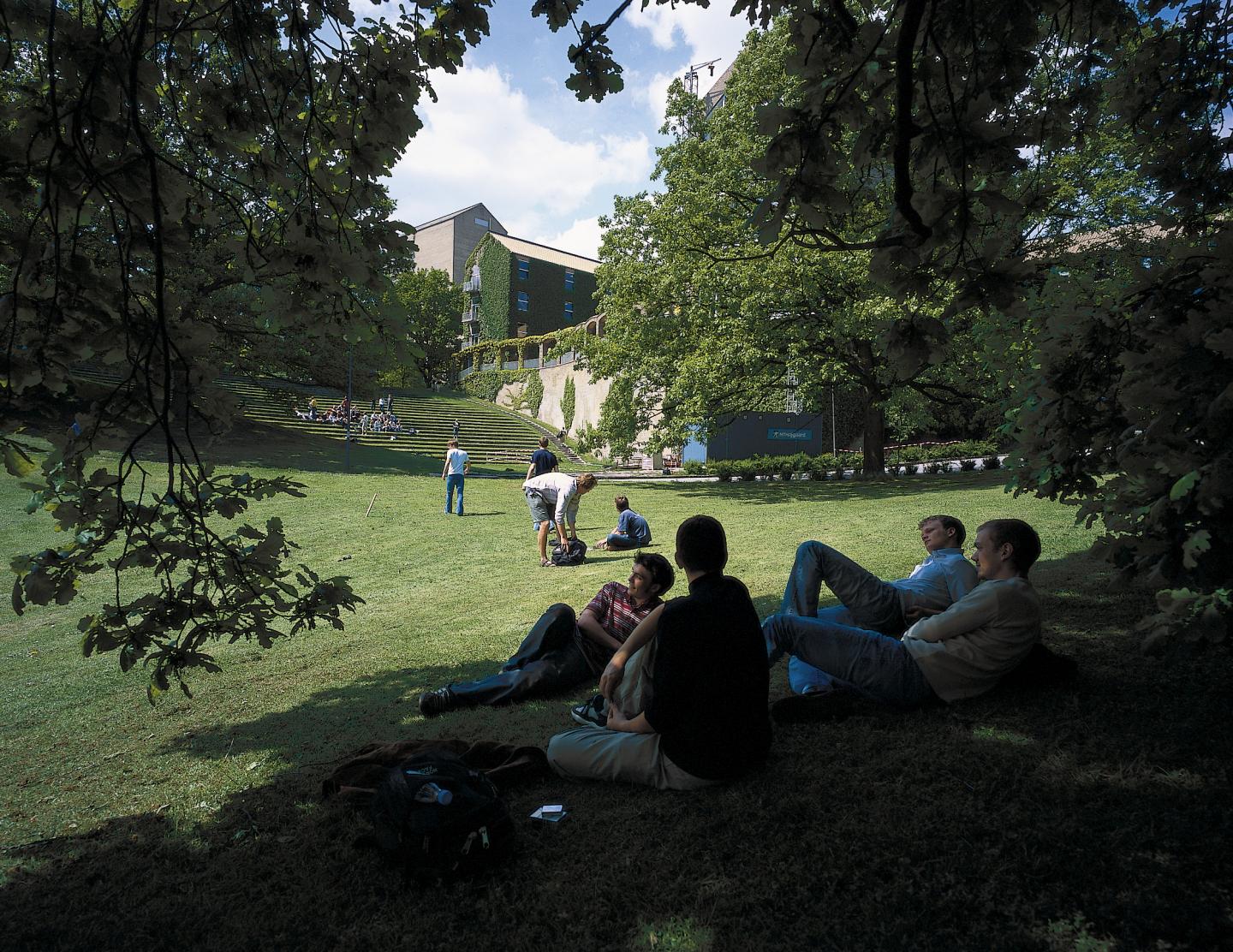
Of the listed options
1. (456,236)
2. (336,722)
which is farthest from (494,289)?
(336,722)

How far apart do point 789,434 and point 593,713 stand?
2668 centimetres

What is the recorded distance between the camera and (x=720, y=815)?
2.96 metres

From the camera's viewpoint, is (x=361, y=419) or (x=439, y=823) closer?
(x=439, y=823)

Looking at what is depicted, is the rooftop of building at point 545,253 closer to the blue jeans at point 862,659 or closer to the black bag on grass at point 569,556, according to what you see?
the black bag on grass at point 569,556

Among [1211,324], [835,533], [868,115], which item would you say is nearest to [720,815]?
[1211,324]

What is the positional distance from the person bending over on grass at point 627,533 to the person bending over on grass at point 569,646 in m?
5.60

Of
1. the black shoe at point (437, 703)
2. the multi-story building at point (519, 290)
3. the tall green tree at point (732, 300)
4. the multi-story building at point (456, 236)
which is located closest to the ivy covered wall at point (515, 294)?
the multi-story building at point (519, 290)

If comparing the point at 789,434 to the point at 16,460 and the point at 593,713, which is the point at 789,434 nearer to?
the point at 593,713

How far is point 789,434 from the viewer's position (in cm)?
2930

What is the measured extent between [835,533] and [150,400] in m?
9.98

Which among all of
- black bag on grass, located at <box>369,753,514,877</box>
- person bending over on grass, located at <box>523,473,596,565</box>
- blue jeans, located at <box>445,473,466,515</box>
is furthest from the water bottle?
blue jeans, located at <box>445,473,466,515</box>

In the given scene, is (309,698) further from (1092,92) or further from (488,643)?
(1092,92)

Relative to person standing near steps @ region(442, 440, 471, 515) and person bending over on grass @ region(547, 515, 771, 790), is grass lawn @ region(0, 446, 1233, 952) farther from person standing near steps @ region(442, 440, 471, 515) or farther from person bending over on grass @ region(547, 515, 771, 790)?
person standing near steps @ region(442, 440, 471, 515)

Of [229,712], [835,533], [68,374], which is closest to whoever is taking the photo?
[68,374]
